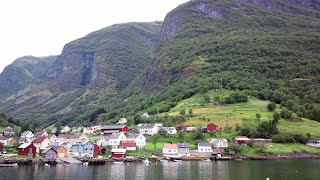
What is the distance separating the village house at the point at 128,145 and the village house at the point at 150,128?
59.3 ft

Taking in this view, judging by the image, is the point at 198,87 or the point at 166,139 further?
the point at 198,87

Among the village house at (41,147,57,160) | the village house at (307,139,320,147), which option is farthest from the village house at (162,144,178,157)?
the village house at (307,139,320,147)

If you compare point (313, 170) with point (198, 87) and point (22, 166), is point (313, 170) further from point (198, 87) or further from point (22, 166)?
point (198, 87)

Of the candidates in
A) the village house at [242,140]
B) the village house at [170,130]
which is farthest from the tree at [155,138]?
the village house at [242,140]

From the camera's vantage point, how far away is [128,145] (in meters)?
122

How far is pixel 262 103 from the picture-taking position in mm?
164500

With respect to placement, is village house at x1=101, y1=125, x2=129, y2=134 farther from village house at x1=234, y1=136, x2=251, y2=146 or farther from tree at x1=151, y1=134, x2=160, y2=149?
village house at x1=234, y1=136, x2=251, y2=146

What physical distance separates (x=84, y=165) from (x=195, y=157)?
3341 cm

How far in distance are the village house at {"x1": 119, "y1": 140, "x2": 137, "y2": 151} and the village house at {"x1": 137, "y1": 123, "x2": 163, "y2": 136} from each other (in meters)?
18.1

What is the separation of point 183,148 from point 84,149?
96.4 ft

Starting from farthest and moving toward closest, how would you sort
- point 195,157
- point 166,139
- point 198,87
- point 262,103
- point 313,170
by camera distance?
1. point 198,87
2. point 262,103
3. point 166,139
4. point 195,157
5. point 313,170

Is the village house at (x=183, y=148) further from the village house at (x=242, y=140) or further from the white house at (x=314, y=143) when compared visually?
the white house at (x=314, y=143)

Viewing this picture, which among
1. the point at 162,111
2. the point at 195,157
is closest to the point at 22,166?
the point at 195,157

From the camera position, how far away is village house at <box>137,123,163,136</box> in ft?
464
